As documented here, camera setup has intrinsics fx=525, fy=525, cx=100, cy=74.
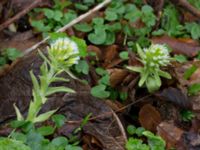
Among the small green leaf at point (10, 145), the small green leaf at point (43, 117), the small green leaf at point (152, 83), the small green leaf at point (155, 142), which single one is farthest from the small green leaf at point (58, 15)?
the small green leaf at point (10, 145)

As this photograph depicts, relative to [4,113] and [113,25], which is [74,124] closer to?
[4,113]

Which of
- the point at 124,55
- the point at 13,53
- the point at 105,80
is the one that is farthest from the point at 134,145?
the point at 13,53

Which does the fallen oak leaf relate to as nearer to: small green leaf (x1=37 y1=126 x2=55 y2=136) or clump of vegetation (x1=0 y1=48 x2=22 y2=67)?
clump of vegetation (x1=0 y1=48 x2=22 y2=67)

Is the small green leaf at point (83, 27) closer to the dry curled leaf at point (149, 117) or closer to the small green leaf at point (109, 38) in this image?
the small green leaf at point (109, 38)

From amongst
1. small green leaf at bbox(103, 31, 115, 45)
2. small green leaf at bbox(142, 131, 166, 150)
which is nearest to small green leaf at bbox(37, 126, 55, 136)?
small green leaf at bbox(142, 131, 166, 150)

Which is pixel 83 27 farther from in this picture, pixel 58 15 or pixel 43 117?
pixel 43 117

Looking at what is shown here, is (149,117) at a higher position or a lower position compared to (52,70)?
lower

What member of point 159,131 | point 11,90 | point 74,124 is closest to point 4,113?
point 11,90
